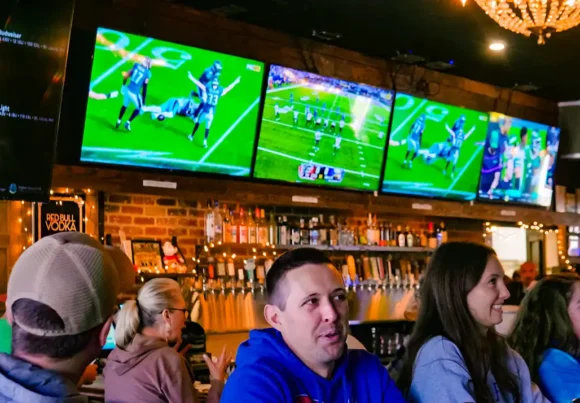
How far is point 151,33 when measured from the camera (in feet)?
20.1

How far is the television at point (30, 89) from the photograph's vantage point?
4.60 m

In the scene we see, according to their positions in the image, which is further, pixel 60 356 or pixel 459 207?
pixel 459 207

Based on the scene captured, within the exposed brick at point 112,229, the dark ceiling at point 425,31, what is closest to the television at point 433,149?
the dark ceiling at point 425,31

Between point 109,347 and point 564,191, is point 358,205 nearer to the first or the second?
point 109,347

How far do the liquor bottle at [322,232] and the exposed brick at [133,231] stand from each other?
190 cm

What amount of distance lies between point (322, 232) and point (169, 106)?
2.44 metres

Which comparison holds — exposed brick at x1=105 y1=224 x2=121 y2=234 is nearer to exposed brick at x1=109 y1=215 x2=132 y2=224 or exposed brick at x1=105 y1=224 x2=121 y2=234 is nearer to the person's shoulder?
exposed brick at x1=109 y1=215 x2=132 y2=224

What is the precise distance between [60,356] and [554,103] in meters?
9.23

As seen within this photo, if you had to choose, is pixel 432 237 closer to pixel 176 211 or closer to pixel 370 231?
pixel 370 231

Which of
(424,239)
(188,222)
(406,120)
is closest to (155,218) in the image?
(188,222)

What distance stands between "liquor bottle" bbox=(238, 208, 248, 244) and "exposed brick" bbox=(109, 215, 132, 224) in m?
1.05

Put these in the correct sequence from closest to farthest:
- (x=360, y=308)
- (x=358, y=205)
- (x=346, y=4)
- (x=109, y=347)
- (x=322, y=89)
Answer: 1. (x=109, y=347)
2. (x=346, y=4)
3. (x=322, y=89)
4. (x=358, y=205)
5. (x=360, y=308)

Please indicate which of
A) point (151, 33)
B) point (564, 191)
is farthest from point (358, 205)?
point (564, 191)

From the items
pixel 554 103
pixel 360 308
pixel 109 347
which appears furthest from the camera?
pixel 554 103
